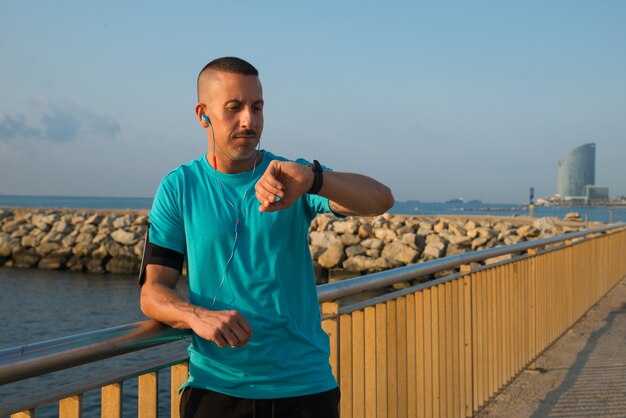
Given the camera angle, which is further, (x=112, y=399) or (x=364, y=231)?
(x=364, y=231)

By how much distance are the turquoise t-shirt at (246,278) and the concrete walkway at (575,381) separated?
11.2 ft

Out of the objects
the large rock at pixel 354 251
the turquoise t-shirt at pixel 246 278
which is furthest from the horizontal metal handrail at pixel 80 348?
the large rock at pixel 354 251

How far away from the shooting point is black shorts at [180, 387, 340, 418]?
6.37 feet

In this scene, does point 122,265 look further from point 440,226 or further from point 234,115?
point 234,115

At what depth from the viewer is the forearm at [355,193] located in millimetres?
1961

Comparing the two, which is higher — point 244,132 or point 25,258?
point 244,132

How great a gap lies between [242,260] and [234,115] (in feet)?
1.50

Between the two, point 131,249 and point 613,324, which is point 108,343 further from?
point 131,249

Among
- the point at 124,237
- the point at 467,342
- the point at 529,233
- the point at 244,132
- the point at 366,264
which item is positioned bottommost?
the point at 366,264

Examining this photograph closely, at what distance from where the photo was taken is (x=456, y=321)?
4.28 meters

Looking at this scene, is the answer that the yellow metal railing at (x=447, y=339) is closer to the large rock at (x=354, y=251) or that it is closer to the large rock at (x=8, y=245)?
the large rock at (x=354, y=251)

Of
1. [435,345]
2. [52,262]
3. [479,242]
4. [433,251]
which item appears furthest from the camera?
[52,262]

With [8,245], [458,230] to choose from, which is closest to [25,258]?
[8,245]

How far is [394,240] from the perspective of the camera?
79.9ft
